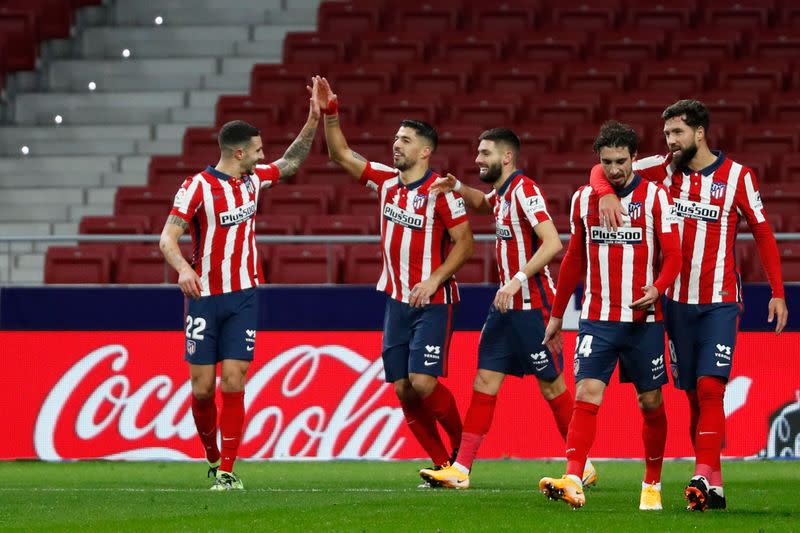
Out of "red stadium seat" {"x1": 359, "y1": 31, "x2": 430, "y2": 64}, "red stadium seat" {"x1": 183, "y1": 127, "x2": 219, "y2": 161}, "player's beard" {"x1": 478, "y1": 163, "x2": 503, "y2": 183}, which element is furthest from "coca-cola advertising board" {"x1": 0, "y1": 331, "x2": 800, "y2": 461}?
"red stadium seat" {"x1": 359, "y1": 31, "x2": 430, "y2": 64}

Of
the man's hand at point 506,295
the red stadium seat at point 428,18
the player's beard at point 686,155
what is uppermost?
the red stadium seat at point 428,18

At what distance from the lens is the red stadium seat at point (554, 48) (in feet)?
Answer: 60.8

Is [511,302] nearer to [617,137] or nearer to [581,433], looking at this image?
[581,433]

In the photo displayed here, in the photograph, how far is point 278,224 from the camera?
1445cm

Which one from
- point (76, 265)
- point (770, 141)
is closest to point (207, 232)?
point (76, 265)

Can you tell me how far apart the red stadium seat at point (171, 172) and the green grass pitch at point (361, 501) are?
228 inches

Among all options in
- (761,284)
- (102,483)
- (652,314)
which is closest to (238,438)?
(102,483)

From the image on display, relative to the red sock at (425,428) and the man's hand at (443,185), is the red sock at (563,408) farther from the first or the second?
the man's hand at (443,185)

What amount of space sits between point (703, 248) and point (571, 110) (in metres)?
9.64

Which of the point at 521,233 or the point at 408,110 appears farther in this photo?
the point at 408,110

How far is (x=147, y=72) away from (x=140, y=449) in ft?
30.3

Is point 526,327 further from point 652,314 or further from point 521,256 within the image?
point 652,314

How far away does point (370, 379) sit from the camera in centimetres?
1177

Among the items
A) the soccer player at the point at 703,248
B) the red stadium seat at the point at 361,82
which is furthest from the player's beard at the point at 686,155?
the red stadium seat at the point at 361,82
